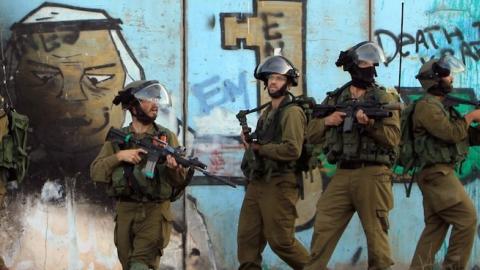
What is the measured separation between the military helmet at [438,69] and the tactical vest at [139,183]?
2473mm

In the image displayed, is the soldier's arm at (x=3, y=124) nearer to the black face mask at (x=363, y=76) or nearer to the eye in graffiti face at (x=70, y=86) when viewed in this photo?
the eye in graffiti face at (x=70, y=86)

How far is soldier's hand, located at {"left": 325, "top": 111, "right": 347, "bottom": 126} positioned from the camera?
8.05 metres

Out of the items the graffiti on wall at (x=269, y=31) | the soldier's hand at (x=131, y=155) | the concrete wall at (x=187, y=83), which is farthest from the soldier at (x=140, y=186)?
the graffiti on wall at (x=269, y=31)

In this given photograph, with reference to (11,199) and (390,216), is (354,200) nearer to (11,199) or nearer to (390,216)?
(390,216)

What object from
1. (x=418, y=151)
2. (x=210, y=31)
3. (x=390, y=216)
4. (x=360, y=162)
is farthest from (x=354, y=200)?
(x=210, y=31)

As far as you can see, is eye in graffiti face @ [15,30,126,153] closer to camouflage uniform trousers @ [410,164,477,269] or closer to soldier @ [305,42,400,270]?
soldier @ [305,42,400,270]

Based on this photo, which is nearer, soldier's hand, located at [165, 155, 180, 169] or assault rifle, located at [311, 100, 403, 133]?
soldier's hand, located at [165, 155, 180, 169]

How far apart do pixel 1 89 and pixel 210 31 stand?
191 centimetres

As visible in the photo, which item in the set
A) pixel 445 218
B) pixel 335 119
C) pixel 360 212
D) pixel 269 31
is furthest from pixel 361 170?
pixel 269 31

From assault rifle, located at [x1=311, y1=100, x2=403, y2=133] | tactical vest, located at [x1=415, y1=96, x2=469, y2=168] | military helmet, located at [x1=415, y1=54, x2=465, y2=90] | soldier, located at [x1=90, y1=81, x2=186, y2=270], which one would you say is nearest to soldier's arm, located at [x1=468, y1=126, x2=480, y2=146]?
tactical vest, located at [x1=415, y1=96, x2=469, y2=168]

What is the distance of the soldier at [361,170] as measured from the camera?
26.3 feet

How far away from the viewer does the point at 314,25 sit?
9.75 meters

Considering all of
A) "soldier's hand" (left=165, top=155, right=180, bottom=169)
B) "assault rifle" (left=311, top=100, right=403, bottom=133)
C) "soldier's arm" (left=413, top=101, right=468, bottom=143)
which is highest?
"assault rifle" (left=311, top=100, right=403, bottom=133)

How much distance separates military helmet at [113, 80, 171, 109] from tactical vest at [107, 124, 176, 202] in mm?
473
